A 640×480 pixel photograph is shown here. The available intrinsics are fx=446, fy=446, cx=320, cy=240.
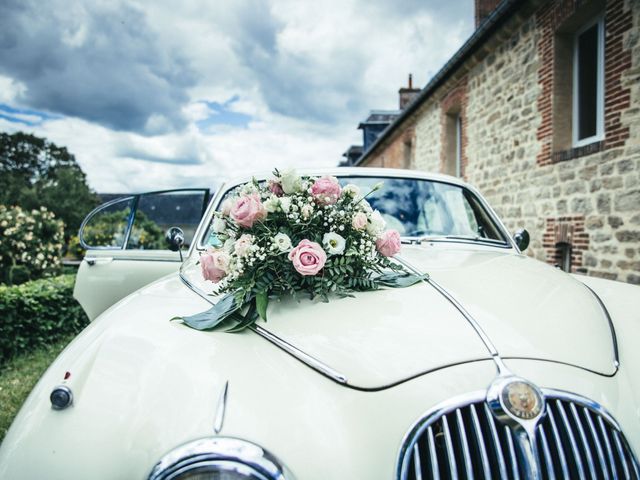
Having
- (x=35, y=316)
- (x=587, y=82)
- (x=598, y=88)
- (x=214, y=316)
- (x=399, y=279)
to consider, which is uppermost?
(x=587, y=82)

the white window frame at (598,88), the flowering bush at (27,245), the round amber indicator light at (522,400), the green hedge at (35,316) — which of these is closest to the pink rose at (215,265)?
the round amber indicator light at (522,400)

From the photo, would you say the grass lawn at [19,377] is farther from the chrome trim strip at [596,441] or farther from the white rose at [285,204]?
the chrome trim strip at [596,441]

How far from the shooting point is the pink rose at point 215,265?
1.75m

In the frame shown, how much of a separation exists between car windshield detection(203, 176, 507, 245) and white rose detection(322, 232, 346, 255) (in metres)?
1.05

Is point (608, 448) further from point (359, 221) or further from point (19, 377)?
point (19, 377)

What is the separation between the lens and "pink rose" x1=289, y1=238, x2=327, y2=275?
1.63 metres

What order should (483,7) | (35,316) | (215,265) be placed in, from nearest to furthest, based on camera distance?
(215,265)
(35,316)
(483,7)

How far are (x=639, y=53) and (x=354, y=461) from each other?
20.1 feet

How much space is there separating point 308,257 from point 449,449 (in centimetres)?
81

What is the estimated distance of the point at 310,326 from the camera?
1538 millimetres

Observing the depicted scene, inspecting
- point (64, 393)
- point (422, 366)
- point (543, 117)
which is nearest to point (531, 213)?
point (543, 117)

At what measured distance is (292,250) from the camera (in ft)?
5.57

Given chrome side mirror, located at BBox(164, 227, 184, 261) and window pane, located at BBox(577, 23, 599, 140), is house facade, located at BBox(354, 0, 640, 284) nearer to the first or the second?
window pane, located at BBox(577, 23, 599, 140)

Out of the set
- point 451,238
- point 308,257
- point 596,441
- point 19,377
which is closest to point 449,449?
point 596,441
